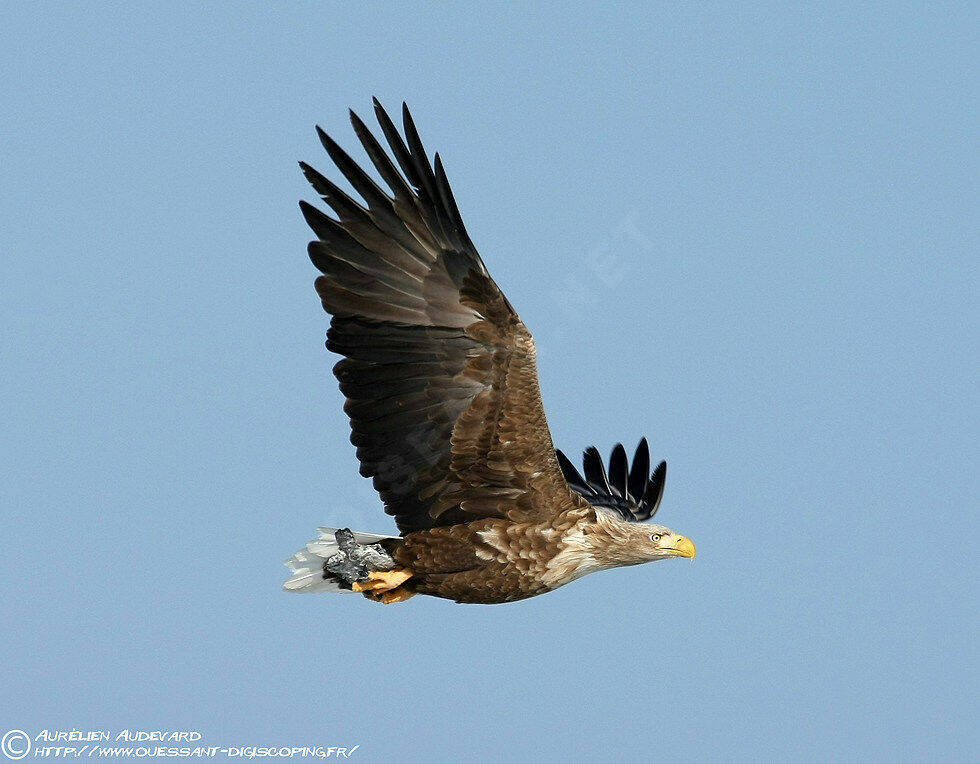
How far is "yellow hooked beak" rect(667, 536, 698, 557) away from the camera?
1077cm

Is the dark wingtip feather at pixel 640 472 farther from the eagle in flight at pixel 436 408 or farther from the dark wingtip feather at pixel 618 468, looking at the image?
the eagle in flight at pixel 436 408

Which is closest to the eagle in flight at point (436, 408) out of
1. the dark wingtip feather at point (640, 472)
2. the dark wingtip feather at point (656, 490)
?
the dark wingtip feather at point (656, 490)

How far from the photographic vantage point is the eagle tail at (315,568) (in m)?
10.8

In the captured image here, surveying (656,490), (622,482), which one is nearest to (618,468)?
(622,482)

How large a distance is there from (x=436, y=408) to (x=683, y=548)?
227 cm

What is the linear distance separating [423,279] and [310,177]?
1.01 m

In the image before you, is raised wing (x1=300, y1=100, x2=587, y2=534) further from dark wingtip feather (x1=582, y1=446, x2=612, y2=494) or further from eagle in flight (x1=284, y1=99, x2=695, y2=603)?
dark wingtip feather (x1=582, y1=446, x2=612, y2=494)

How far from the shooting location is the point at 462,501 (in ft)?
33.5

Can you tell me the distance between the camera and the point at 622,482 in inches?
506

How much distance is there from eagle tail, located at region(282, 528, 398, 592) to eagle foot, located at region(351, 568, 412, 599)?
230 mm

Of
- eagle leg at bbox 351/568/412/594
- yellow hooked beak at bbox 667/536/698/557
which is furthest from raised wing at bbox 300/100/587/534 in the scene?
yellow hooked beak at bbox 667/536/698/557

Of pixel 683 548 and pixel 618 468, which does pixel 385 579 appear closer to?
pixel 683 548

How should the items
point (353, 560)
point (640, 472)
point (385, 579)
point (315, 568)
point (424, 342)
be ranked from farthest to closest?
point (640, 472) < point (315, 568) < point (353, 560) < point (385, 579) < point (424, 342)

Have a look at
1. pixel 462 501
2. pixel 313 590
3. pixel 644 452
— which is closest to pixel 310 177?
pixel 462 501
